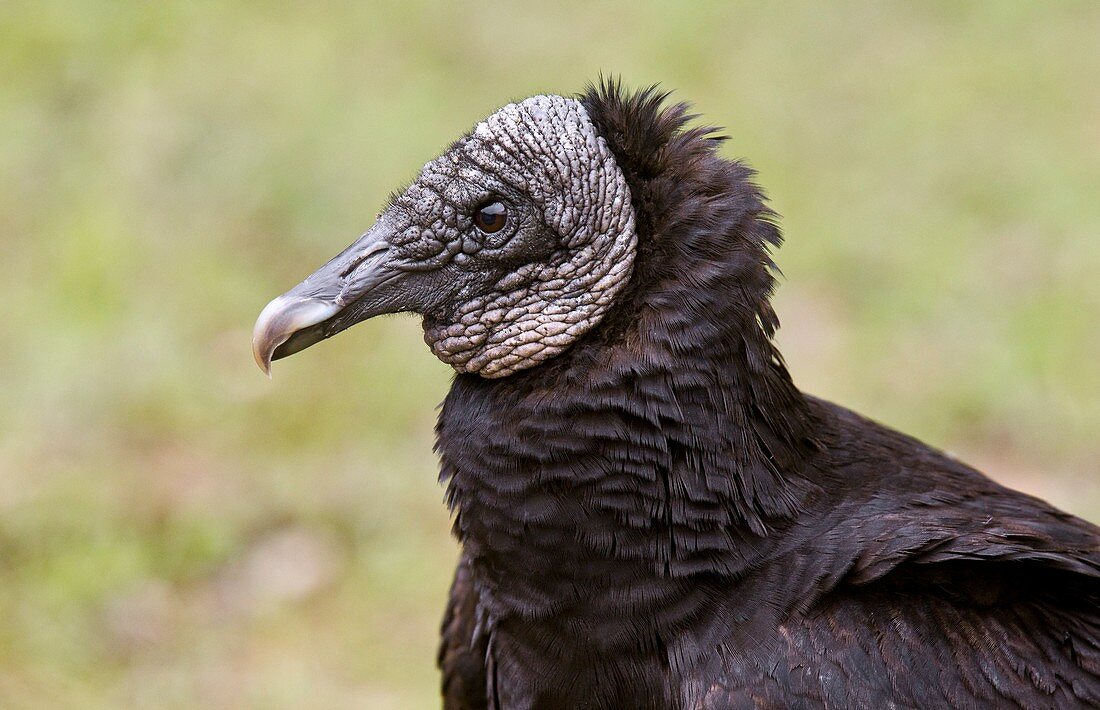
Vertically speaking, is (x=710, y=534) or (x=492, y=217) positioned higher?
(x=492, y=217)

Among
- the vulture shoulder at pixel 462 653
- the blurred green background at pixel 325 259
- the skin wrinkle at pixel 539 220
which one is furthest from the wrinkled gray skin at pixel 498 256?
the blurred green background at pixel 325 259

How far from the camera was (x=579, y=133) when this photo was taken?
3.00 m

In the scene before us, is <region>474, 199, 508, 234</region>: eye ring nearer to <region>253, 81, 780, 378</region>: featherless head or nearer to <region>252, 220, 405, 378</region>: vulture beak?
<region>253, 81, 780, 378</region>: featherless head

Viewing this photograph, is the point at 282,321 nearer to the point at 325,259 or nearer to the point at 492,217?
the point at 492,217

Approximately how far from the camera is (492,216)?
9.85 ft

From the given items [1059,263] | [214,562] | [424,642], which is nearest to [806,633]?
[424,642]

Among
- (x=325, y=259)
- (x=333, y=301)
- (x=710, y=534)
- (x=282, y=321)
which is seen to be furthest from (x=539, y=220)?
(x=325, y=259)

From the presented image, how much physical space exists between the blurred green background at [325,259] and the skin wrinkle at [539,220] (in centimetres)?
225

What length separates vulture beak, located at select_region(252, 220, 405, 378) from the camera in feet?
9.71

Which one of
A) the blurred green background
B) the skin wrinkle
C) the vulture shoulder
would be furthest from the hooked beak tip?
the blurred green background

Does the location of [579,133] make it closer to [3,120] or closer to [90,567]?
[90,567]

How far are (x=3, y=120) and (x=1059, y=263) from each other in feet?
18.7

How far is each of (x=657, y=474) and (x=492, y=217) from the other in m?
0.71

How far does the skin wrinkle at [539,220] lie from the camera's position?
2.93 m
